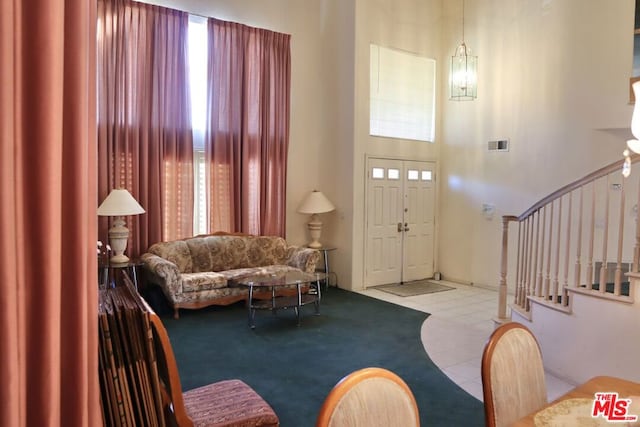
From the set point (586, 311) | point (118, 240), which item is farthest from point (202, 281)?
point (586, 311)

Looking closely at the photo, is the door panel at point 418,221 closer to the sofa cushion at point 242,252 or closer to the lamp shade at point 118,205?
the sofa cushion at point 242,252

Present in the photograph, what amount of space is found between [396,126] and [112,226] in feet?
14.7

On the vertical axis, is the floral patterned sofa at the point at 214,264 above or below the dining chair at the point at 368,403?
below

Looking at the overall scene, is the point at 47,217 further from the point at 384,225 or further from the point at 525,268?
the point at 384,225

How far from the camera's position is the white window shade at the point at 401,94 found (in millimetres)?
6875

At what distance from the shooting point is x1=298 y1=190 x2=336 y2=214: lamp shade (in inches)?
259

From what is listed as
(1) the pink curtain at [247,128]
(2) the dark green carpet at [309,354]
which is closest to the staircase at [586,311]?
(2) the dark green carpet at [309,354]

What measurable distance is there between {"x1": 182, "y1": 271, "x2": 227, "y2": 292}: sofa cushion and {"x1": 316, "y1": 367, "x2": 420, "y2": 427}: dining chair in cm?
424

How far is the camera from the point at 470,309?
5633 millimetres

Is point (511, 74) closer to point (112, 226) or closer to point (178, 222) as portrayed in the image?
point (178, 222)

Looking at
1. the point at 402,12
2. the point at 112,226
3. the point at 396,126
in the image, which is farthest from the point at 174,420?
the point at 402,12

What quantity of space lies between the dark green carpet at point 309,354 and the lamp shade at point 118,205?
4.36 feet

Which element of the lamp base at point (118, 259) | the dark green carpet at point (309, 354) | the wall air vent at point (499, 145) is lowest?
the dark green carpet at point (309, 354)

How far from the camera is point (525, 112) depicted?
6.23 metres
